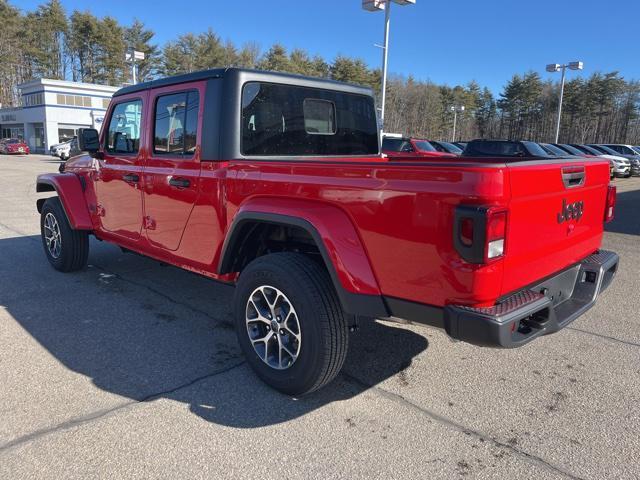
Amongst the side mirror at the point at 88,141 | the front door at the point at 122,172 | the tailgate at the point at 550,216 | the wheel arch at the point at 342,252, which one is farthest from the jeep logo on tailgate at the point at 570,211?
the side mirror at the point at 88,141

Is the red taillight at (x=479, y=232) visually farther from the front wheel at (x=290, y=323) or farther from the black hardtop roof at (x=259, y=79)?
the black hardtop roof at (x=259, y=79)

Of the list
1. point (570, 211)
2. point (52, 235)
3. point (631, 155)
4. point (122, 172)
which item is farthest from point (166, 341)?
point (631, 155)

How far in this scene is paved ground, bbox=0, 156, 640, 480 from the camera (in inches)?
95.3

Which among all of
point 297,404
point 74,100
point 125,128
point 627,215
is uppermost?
point 74,100

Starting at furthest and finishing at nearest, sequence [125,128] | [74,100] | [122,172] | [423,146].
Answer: [74,100] < [423,146] < [125,128] < [122,172]

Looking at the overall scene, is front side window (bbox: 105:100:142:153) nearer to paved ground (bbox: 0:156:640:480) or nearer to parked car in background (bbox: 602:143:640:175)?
paved ground (bbox: 0:156:640:480)

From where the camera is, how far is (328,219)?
271 cm

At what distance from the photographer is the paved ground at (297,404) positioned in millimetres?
2420

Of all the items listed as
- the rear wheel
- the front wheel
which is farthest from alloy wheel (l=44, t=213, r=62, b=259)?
the front wheel

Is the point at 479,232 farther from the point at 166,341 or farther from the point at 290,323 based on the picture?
the point at 166,341

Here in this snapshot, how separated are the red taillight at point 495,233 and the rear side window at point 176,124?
7.38ft

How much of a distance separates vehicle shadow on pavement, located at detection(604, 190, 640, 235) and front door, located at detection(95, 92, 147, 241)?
28.8 feet

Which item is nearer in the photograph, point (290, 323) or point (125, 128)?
point (290, 323)

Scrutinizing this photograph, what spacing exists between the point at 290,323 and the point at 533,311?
1374mm
